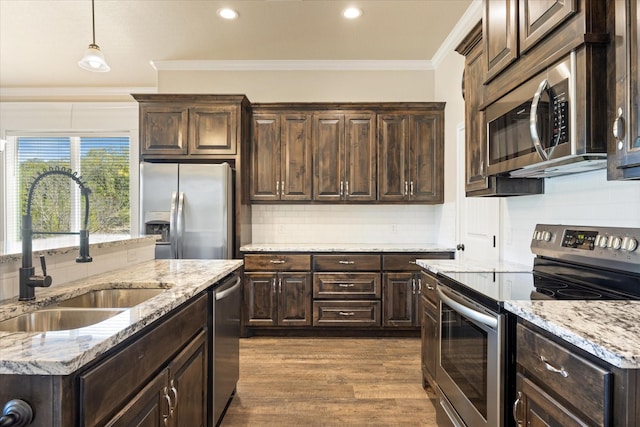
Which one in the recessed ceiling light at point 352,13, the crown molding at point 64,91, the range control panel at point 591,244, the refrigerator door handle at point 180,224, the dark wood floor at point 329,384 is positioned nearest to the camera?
the range control panel at point 591,244

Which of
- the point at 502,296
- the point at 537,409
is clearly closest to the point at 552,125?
the point at 502,296

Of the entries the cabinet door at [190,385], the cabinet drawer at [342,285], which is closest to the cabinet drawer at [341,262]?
the cabinet drawer at [342,285]

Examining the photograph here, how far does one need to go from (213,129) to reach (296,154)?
87 cm

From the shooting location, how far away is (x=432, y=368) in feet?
7.97

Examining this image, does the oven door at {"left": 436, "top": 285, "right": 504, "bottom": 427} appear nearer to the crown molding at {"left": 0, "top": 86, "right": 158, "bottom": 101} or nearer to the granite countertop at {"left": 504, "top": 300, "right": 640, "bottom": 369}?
the granite countertop at {"left": 504, "top": 300, "right": 640, "bottom": 369}

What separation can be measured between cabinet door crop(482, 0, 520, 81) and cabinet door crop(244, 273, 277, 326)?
8.75 ft

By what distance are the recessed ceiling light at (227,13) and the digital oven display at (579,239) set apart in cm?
295

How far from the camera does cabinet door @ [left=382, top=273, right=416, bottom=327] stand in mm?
3846

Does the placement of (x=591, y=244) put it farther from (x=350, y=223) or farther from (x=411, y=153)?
(x=350, y=223)

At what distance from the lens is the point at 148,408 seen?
128 centimetres

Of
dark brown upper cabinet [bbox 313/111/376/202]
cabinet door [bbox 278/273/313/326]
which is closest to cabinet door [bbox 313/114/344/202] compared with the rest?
dark brown upper cabinet [bbox 313/111/376/202]

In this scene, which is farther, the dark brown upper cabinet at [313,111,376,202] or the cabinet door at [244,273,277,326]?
the dark brown upper cabinet at [313,111,376,202]

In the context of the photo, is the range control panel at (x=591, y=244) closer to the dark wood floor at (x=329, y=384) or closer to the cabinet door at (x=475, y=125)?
the cabinet door at (x=475, y=125)

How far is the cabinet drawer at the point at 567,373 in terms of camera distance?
92 cm
